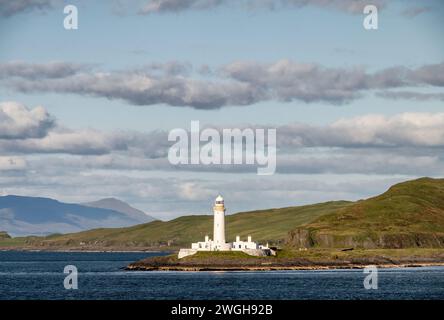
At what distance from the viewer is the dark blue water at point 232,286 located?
437 ft

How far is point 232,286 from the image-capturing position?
490ft

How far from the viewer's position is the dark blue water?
133 metres

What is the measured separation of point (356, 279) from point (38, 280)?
62324 mm
